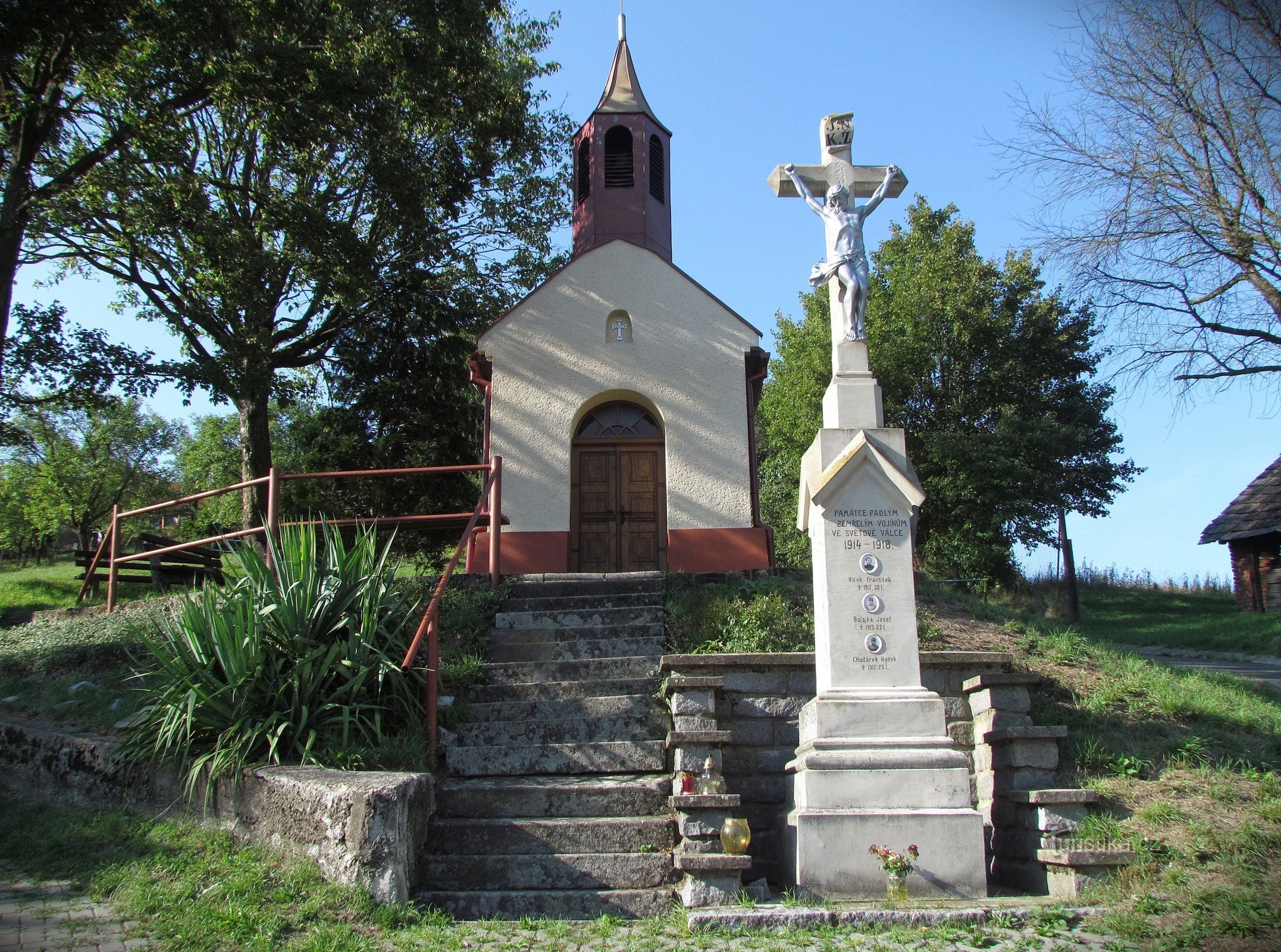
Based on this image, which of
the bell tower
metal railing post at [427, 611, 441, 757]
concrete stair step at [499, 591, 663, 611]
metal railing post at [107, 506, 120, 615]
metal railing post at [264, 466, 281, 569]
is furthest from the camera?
the bell tower

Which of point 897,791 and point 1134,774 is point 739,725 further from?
point 1134,774

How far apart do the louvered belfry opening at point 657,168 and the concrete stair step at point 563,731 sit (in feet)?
32.2

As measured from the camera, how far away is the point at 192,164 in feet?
49.4

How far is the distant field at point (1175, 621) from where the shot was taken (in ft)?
50.0

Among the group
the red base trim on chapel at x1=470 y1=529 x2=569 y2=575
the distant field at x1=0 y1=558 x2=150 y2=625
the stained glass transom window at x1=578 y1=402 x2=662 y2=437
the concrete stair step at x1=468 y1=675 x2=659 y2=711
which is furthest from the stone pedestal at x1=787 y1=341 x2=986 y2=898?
the distant field at x1=0 y1=558 x2=150 y2=625

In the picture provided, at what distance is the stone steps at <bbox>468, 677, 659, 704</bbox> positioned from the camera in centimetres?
720

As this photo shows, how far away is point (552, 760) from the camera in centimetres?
639

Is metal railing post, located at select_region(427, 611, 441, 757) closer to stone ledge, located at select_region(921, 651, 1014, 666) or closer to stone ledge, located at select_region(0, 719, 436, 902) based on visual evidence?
stone ledge, located at select_region(0, 719, 436, 902)

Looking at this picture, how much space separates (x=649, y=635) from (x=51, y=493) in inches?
1223

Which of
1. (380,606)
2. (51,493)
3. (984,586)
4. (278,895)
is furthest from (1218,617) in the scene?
(51,493)

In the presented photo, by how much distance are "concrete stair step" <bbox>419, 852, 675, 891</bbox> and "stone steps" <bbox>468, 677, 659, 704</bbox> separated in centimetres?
182

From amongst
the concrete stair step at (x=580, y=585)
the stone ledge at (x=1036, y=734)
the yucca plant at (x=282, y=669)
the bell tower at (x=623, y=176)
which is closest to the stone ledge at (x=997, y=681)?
the stone ledge at (x=1036, y=734)

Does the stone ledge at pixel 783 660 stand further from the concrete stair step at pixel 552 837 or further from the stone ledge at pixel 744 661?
the concrete stair step at pixel 552 837

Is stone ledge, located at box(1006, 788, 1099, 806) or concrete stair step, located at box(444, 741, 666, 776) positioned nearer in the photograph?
stone ledge, located at box(1006, 788, 1099, 806)
